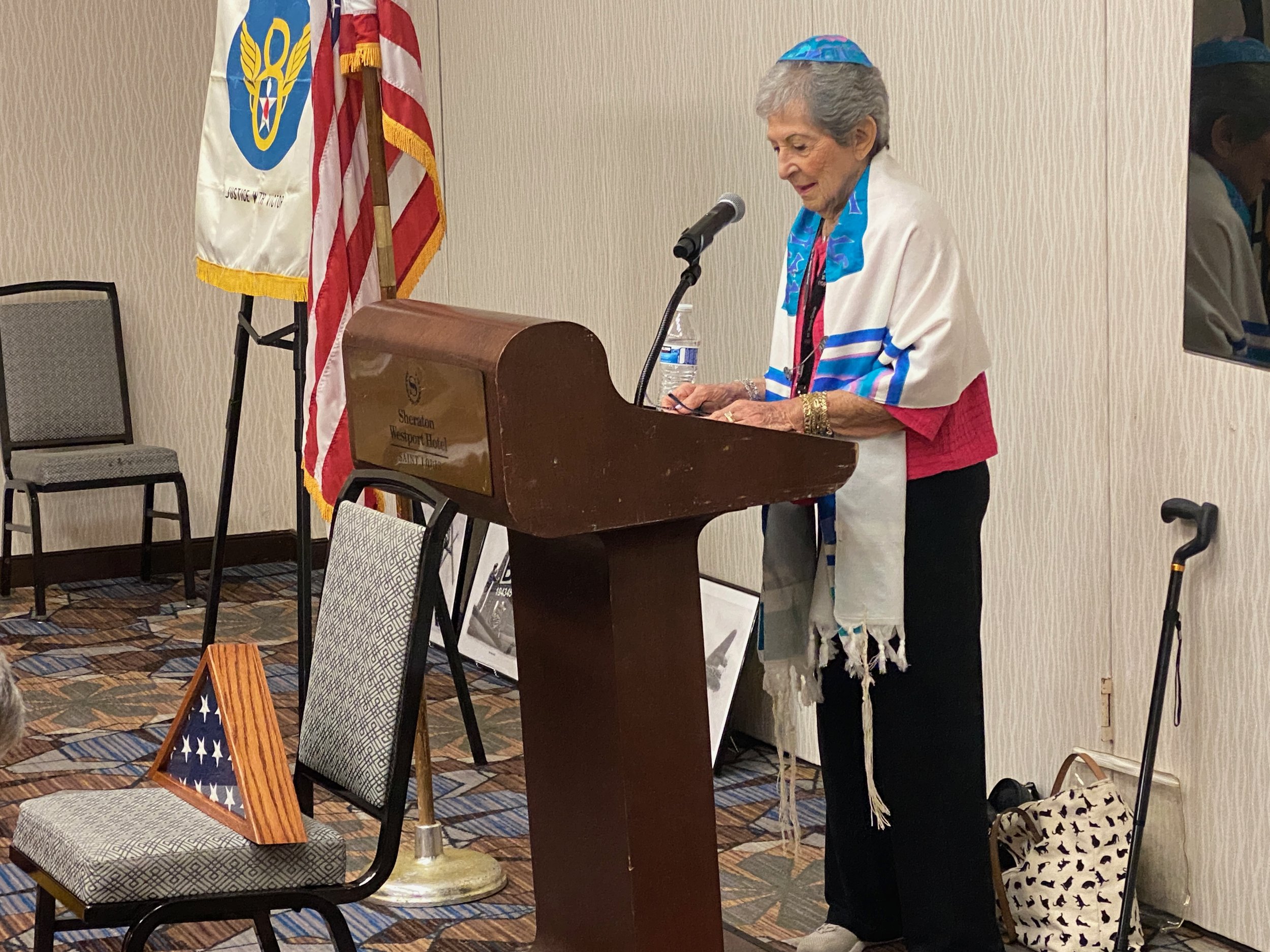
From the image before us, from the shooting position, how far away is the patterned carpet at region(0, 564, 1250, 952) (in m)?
3.09

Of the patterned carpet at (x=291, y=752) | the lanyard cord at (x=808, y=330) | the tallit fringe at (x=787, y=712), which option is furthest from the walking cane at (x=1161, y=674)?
the lanyard cord at (x=808, y=330)

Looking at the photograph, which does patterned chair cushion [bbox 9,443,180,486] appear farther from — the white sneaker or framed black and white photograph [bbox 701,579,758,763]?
the white sneaker

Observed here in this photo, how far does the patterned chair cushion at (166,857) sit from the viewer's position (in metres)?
2.11

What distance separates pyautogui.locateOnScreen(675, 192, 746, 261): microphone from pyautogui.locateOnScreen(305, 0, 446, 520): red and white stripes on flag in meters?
0.90

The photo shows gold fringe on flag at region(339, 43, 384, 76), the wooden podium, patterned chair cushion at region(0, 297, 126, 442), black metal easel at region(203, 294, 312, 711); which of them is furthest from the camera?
patterned chair cushion at region(0, 297, 126, 442)

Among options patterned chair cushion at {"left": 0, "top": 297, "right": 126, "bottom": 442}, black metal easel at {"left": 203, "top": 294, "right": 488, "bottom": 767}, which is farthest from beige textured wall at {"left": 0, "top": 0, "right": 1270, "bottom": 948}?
patterned chair cushion at {"left": 0, "top": 297, "right": 126, "bottom": 442}

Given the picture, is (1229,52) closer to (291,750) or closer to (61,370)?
(291,750)

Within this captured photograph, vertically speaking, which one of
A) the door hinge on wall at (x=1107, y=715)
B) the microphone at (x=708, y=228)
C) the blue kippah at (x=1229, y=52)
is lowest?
the door hinge on wall at (x=1107, y=715)

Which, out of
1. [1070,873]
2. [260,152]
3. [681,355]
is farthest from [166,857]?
[260,152]

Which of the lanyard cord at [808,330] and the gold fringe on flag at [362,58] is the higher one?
the gold fringe on flag at [362,58]

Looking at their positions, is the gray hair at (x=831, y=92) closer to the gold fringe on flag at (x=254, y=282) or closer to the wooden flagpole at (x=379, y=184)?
the wooden flagpole at (x=379, y=184)

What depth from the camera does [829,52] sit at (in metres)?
2.47

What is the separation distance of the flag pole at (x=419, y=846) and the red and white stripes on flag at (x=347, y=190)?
6 centimetres

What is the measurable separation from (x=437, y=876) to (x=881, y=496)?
54.3 inches
